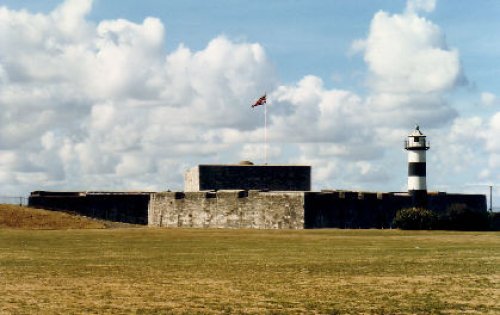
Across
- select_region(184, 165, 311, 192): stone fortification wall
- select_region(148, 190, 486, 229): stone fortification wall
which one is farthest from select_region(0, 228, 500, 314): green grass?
select_region(184, 165, 311, 192): stone fortification wall

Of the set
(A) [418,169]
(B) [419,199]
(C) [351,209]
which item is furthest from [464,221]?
(C) [351,209]

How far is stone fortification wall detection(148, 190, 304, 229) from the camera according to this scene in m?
48.9

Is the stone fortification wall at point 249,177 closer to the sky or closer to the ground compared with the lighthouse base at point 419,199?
closer to the sky

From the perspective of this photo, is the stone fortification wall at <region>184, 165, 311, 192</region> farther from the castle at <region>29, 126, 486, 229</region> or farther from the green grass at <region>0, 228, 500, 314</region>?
the green grass at <region>0, 228, 500, 314</region>

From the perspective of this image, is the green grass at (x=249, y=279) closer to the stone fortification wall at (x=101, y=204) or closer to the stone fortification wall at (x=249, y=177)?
the stone fortification wall at (x=101, y=204)

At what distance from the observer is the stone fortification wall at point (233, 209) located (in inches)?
1925

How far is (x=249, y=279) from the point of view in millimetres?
17328

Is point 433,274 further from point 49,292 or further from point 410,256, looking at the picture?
point 49,292

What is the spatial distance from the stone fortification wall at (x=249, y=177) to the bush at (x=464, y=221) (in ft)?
47.9

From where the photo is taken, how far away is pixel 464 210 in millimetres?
50469

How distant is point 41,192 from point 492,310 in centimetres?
5029

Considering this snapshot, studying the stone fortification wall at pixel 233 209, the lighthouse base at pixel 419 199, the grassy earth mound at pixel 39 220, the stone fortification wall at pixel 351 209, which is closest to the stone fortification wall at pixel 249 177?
the stone fortification wall at pixel 233 209

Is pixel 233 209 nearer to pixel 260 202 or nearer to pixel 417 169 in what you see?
pixel 260 202

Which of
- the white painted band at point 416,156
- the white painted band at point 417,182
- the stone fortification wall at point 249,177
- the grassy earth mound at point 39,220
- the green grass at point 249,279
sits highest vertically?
the white painted band at point 416,156
